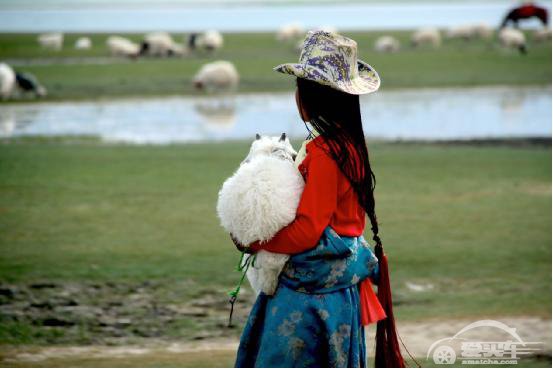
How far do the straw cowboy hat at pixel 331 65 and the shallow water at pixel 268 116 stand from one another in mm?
14906

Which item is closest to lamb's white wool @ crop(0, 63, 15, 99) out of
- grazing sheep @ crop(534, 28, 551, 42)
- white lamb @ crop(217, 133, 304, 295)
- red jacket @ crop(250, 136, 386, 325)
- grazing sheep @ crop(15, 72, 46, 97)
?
grazing sheep @ crop(15, 72, 46, 97)

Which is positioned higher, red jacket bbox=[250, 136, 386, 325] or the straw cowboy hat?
the straw cowboy hat

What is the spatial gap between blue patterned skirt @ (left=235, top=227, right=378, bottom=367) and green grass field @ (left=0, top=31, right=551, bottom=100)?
81.4 feet

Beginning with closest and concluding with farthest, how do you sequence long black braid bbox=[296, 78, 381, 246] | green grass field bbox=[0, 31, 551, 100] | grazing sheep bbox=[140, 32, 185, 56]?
long black braid bbox=[296, 78, 381, 246] < green grass field bbox=[0, 31, 551, 100] < grazing sheep bbox=[140, 32, 185, 56]

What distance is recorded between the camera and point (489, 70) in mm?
34156

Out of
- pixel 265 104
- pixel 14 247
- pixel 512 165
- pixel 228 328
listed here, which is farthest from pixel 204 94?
pixel 228 328

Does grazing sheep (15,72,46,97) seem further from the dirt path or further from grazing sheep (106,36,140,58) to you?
the dirt path

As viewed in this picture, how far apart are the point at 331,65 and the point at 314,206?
56 centimetres

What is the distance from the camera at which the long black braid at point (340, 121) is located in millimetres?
3658

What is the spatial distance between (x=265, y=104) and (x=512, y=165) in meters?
12.3

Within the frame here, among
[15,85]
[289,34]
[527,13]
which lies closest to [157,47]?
[289,34]

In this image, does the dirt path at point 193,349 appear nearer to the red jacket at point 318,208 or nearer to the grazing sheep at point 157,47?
the red jacket at point 318,208

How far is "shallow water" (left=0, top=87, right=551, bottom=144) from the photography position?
65.3ft

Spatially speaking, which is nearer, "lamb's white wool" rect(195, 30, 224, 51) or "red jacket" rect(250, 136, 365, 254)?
"red jacket" rect(250, 136, 365, 254)
